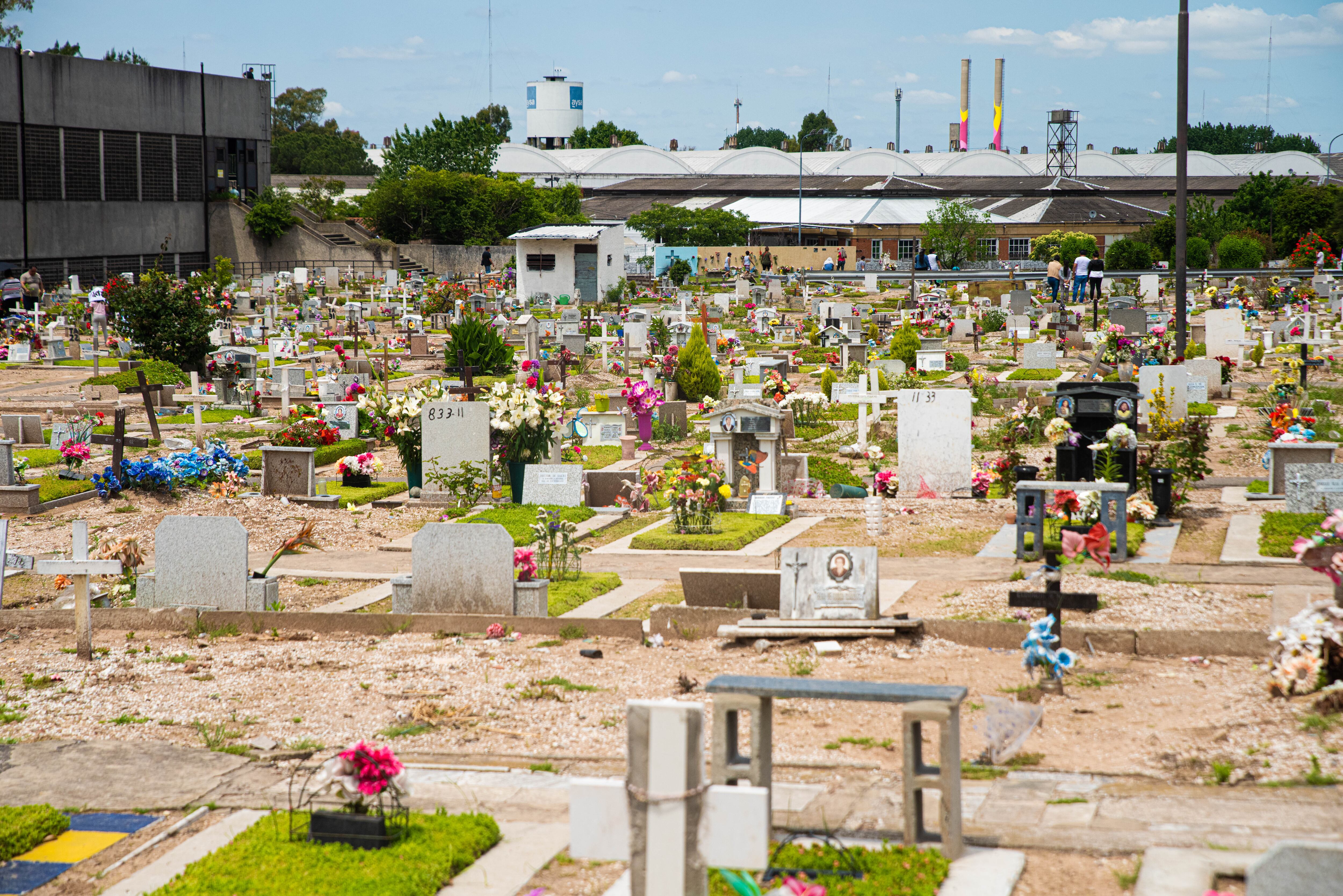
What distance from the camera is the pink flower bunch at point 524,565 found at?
11336 mm

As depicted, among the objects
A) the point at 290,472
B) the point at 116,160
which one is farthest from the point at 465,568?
the point at 116,160

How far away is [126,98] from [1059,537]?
56.5 metres

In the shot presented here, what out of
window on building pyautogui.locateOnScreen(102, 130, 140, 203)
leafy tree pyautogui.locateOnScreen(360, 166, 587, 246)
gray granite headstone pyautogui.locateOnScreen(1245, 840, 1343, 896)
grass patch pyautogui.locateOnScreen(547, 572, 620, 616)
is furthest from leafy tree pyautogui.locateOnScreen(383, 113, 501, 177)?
gray granite headstone pyautogui.locateOnScreen(1245, 840, 1343, 896)

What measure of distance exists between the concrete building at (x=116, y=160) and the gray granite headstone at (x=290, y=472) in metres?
39.3

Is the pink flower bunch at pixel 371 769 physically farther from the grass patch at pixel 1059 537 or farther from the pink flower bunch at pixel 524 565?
the grass patch at pixel 1059 537

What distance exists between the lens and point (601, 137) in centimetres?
12800

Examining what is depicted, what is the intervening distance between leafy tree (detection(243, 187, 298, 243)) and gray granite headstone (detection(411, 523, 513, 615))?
57618 millimetres

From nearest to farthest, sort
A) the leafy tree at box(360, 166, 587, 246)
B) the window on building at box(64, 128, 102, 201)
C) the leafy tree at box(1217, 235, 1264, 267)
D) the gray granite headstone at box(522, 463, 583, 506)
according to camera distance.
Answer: the gray granite headstone at box(522, 463, 583, 506), the window on building at box(64, 128, 102, 201), the leafy tree at box(1217, 235, 1264, 267), the leafy tree at box(360, 166, 587, 246)

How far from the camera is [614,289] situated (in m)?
51.7

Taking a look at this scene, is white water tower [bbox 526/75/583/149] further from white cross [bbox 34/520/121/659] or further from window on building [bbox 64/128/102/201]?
white cross [bbox 34/520/121/659]

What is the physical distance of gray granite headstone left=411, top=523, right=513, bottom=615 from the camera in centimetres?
1109

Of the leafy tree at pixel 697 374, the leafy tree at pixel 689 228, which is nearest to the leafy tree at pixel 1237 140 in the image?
the leafy tree at pixel 689 228

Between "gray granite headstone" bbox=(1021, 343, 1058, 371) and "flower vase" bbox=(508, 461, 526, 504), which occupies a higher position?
"gray granite headstone" bbox=(1021, 343, 1058, 371)

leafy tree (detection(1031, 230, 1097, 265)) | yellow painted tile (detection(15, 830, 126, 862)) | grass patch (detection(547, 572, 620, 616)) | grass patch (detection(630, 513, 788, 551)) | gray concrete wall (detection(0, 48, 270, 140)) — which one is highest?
gray concrete wall (detection(0, 48, 270, 140))
